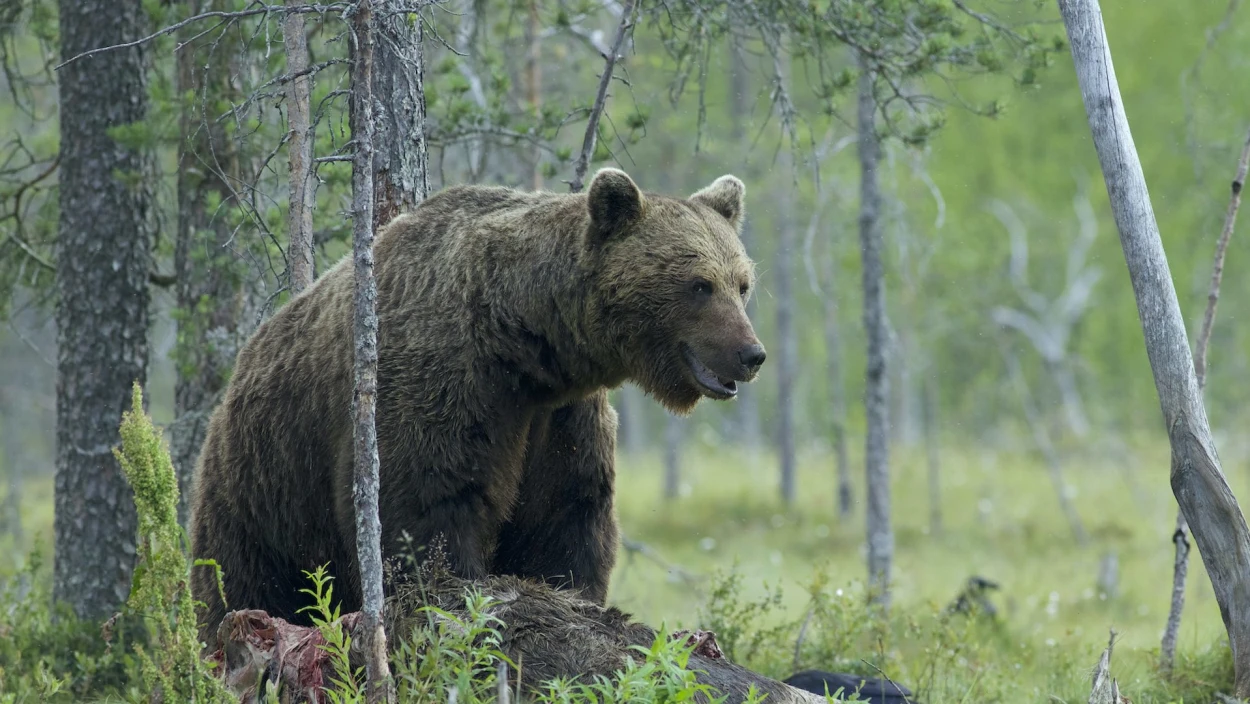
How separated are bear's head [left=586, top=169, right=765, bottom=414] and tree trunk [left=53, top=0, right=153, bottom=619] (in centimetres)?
388

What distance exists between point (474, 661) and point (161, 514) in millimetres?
1190

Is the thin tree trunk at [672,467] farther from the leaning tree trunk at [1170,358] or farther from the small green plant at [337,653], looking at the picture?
the small green plant at [337,653]

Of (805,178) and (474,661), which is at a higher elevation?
(805,178)

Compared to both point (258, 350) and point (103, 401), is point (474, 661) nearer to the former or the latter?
point (258, 350)

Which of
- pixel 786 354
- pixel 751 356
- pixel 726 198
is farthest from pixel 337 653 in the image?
pixel 786 354

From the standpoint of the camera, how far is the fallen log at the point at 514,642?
4.68m

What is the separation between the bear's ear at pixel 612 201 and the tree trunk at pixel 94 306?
3.83 metres

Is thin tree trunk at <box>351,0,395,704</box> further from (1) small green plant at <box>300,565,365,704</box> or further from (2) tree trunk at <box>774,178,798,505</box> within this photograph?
(2) tree trunk at <box>774,178,798,505</box>

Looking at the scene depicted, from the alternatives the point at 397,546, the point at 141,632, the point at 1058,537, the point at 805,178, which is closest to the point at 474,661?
the point at 397,546

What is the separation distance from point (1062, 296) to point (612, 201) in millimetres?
29158

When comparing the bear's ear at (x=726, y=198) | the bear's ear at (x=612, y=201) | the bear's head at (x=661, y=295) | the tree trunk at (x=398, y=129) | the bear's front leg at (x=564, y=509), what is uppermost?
the tree trunk at (x=398, y=129)

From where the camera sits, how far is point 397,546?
5008mm

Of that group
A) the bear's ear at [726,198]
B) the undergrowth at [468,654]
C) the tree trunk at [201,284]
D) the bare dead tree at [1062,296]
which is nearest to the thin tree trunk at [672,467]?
the undergrowth at [468,654]

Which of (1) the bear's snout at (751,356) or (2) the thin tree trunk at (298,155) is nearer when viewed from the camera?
(1) the bear's snout at (751,356)
